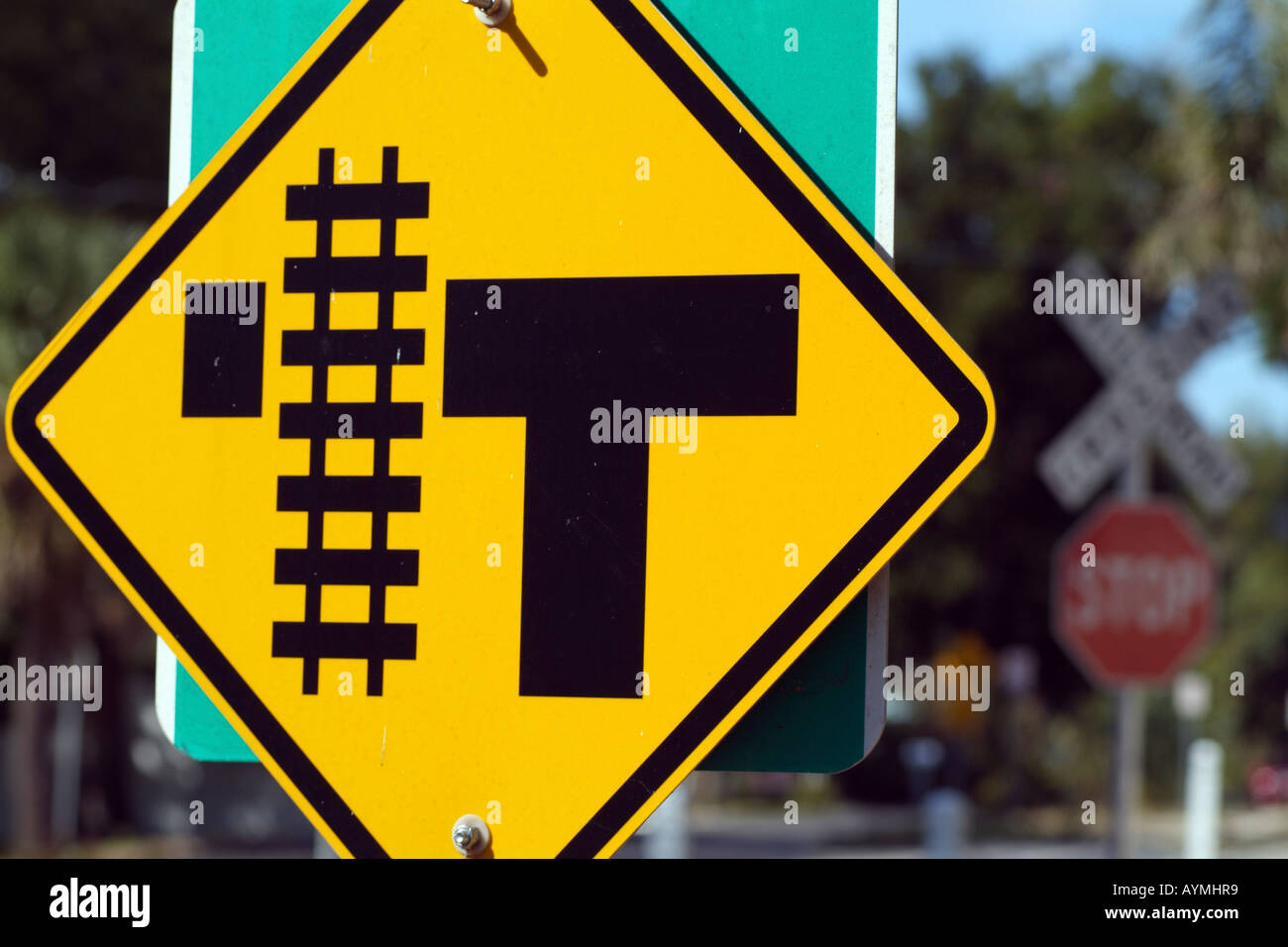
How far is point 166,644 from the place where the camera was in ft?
6.81

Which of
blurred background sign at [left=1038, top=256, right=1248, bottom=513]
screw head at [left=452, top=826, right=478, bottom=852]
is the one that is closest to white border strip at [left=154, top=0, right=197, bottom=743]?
screw head at [left=452, top=826, right=478, bottom=852]

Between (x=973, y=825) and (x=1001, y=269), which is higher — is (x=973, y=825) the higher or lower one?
the lower one

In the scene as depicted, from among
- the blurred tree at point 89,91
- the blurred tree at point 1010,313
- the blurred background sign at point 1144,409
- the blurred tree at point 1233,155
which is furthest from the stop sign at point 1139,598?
the blurred tree at point 1010,313

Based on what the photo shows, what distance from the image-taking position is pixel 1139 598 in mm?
7172

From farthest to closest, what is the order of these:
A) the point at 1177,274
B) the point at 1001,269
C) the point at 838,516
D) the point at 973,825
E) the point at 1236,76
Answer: the point at 1001,269
the point at 973,825
the point at 1177,274
the point at 1236,76
the point at 838,516

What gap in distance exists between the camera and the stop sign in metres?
7.13

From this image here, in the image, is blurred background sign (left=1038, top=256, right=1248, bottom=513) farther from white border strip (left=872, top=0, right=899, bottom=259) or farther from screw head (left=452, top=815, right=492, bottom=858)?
screw head (left=452, top=815, right=492, bottom=858)

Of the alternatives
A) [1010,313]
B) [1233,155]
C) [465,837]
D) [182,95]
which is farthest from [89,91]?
[465,837]

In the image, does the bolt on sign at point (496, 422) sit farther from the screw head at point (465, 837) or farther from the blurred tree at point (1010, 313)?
the blurred tree at point (1010, 313)

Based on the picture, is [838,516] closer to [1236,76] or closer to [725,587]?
Answer: [725,587]

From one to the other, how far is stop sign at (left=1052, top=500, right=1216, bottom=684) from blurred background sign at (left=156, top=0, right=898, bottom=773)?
5.41m

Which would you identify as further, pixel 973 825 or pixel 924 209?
pixel 924 209
